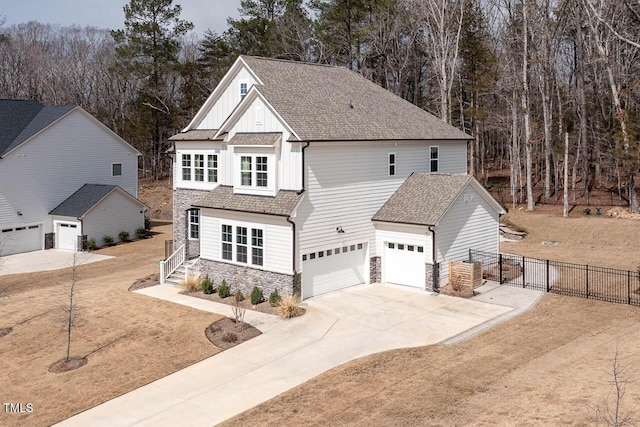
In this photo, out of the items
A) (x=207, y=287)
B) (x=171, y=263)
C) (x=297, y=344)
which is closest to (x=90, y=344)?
(x=207, y=287)

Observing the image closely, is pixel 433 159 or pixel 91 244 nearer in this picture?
pixel 433 159

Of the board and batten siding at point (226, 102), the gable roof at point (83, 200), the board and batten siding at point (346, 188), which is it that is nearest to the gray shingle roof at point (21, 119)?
the gable roof at point (83, 200)

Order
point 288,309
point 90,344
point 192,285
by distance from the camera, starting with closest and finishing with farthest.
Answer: point 90,344 < point 288,309 < point 192,285

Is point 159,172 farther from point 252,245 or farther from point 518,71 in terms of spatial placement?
point 252,245

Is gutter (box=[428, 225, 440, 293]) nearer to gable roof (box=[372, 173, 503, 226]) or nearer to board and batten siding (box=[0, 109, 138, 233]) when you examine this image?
gable roof (box=[372, 173, 503, 226])

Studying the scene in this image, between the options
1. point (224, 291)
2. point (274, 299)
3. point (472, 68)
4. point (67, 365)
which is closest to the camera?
point (67, 365)

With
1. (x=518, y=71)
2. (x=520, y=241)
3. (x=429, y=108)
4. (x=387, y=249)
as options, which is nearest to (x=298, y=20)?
(x=429, y=108)

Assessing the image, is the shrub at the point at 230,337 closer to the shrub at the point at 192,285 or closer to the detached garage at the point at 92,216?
the shrub at the point at 192,285

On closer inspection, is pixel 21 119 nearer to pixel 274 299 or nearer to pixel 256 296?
pixel 256 296
